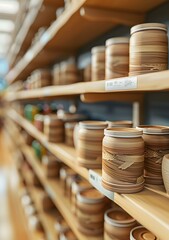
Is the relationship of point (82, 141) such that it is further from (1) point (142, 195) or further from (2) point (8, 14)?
(2) point (8, 14)

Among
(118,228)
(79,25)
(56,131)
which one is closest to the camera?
(118,228)

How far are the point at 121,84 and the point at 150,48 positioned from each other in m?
0.13

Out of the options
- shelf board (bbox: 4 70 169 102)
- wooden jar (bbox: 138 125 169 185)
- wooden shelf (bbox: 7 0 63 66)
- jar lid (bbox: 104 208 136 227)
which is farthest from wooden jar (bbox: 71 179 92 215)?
wooden shelf (bbox: 7 0 63 66)

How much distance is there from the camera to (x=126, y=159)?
0.80 metres

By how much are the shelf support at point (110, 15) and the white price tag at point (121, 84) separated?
13.4 inches

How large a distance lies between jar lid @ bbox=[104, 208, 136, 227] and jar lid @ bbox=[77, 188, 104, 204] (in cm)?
8

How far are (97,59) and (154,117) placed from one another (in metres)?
0.36

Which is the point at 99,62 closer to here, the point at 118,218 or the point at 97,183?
the point at 97,183

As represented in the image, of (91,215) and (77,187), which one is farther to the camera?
(77,187)

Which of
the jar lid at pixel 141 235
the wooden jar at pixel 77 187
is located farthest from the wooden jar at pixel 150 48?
the wooden jar at pixel 77 187

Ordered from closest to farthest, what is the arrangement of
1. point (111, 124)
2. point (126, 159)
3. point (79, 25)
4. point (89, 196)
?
point (126, 159) < point (111, 124) < point (89, 196) < point (79, 25)

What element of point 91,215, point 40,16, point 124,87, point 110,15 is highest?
point 40,16

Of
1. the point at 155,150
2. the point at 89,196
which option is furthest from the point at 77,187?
the point at 155,150

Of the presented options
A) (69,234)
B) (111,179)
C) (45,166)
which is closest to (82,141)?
(111,179)
